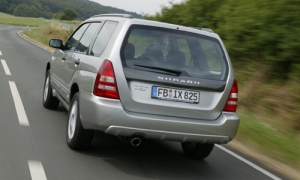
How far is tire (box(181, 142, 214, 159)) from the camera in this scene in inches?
254

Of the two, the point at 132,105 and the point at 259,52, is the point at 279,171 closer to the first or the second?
the point at 132,105

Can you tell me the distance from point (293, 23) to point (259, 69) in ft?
5.31

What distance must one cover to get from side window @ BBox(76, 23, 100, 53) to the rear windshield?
1.18m

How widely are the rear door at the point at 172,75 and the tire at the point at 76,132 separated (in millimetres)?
828

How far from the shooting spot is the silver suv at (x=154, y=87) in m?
5.28

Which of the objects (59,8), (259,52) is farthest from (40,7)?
(259,52)

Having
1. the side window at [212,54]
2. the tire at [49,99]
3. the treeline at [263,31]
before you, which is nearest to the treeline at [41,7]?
the treeline at [263,31]

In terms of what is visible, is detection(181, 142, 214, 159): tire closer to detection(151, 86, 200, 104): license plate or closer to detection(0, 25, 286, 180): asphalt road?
detection(0, 25, 286, 180): asphalt road

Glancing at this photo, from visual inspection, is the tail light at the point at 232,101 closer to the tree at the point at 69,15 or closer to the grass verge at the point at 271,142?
the grass verge at the point at 271,142

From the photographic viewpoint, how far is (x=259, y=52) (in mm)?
11859

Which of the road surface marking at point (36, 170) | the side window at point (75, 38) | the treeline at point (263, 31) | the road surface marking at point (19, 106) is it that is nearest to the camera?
the road surface marking at point (36, 170)

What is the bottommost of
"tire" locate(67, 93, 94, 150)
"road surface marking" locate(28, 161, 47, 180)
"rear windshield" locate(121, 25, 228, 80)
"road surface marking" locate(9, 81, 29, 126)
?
"road surface marking" locate(9, 81, 29, 126)

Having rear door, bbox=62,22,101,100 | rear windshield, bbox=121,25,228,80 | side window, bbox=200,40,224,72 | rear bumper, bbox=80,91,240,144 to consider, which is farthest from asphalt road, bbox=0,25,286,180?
side window, bbox=200,40,224,72

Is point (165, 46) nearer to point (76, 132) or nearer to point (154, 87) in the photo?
point (154, 87)
